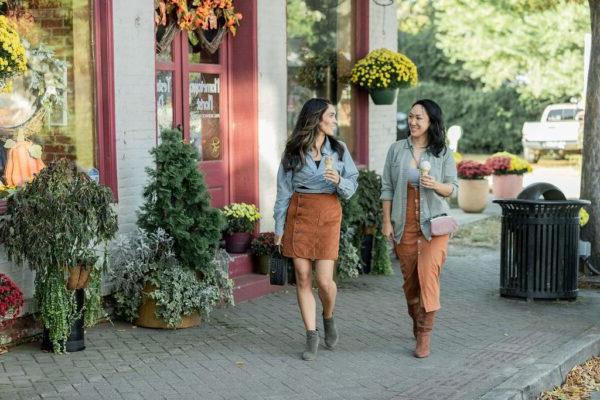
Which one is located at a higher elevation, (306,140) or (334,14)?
(334,14)

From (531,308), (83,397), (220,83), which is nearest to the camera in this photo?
Answer: (83,397)

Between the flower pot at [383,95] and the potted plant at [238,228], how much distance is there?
282 cm

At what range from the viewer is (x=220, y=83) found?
32.7ft

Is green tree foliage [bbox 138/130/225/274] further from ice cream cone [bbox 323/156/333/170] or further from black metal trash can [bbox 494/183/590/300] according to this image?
black metal trash can [bbox 494/183/590/300]

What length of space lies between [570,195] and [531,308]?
1239 centimetres

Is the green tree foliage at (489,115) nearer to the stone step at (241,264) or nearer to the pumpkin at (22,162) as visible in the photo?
the stone step at (241,264)

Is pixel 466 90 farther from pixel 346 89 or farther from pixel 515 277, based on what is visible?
pixel 515 277

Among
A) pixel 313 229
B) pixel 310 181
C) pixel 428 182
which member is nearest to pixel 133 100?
pixel 310 181

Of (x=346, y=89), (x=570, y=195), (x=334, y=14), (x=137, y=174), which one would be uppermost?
(x=334, y=14)

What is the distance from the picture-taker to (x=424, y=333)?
7113 millimetres

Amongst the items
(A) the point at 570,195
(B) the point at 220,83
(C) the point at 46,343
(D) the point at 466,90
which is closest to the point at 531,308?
(B) the point at 220,83

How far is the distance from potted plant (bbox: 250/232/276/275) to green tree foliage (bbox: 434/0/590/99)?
75.1 ft

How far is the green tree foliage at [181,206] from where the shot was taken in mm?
7760

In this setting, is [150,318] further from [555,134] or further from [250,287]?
[555,134]
